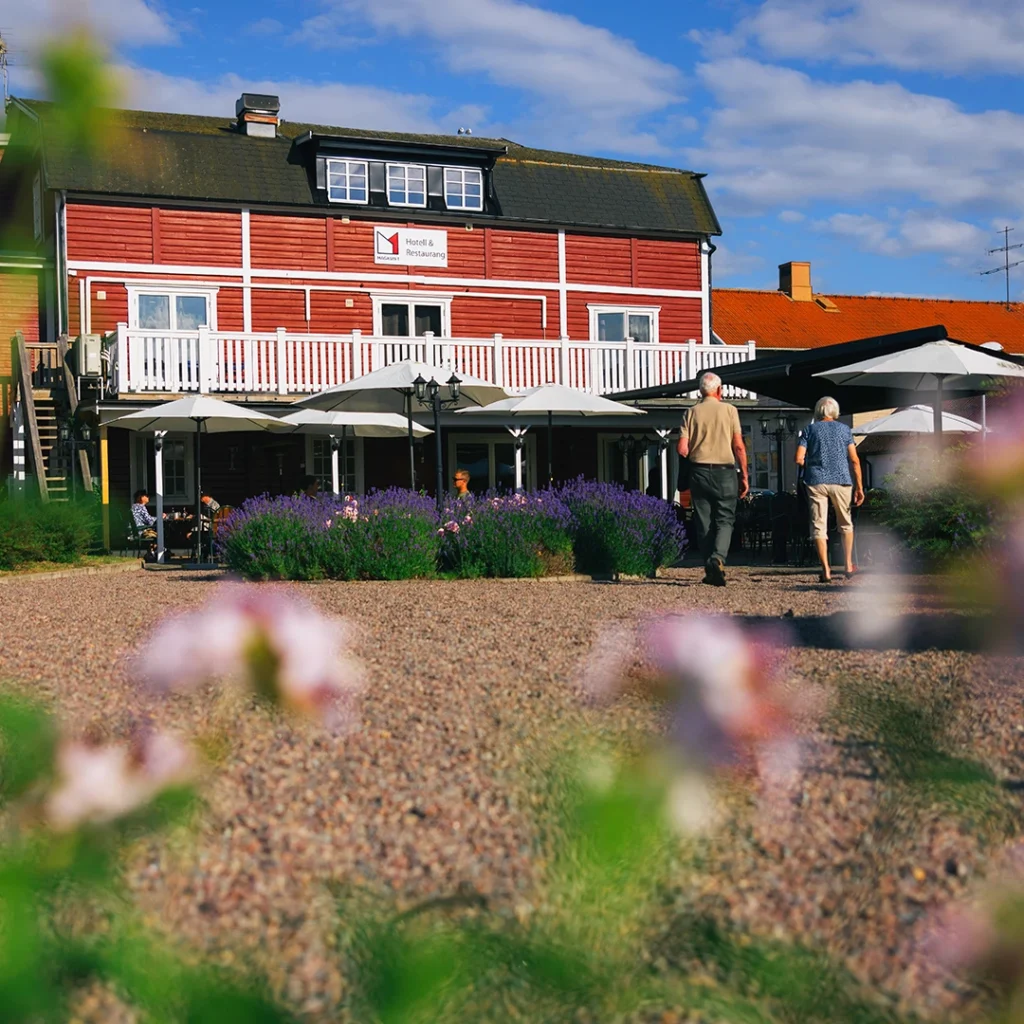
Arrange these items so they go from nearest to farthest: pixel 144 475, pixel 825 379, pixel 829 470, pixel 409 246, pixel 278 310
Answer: pixel 829 470, pixel 825 379, pixel 144 475, pixel 278 310, pixel 409 246

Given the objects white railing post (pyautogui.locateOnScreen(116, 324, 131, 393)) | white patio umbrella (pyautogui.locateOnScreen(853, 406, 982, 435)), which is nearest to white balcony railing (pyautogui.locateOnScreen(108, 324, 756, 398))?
white railing post (pyautogui.locateOnScreen(116, 324, 131, 393))

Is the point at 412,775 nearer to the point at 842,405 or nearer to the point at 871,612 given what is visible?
the point at 871,612

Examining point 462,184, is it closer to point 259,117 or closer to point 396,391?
point 259,117

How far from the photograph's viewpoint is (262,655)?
932 mm

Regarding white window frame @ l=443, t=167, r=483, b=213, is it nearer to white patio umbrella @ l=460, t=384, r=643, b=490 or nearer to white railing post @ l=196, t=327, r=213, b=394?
white railing post @ l=196, t=327, r=213, b=394

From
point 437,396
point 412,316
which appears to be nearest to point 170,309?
point 412,316

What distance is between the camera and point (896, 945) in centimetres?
129

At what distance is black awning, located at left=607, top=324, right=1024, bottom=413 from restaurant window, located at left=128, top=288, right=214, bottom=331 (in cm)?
1091

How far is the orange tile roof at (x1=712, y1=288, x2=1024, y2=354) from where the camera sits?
37656 millimetres

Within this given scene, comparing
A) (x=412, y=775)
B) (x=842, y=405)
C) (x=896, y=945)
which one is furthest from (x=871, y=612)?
(x=842, y=405)

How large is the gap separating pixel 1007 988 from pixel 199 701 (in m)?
0.58

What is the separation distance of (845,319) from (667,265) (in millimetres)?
14930

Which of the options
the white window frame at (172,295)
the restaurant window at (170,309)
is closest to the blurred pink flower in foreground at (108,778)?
the white window frame at (172,295)

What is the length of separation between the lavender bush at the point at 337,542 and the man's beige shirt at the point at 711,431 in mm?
2880
